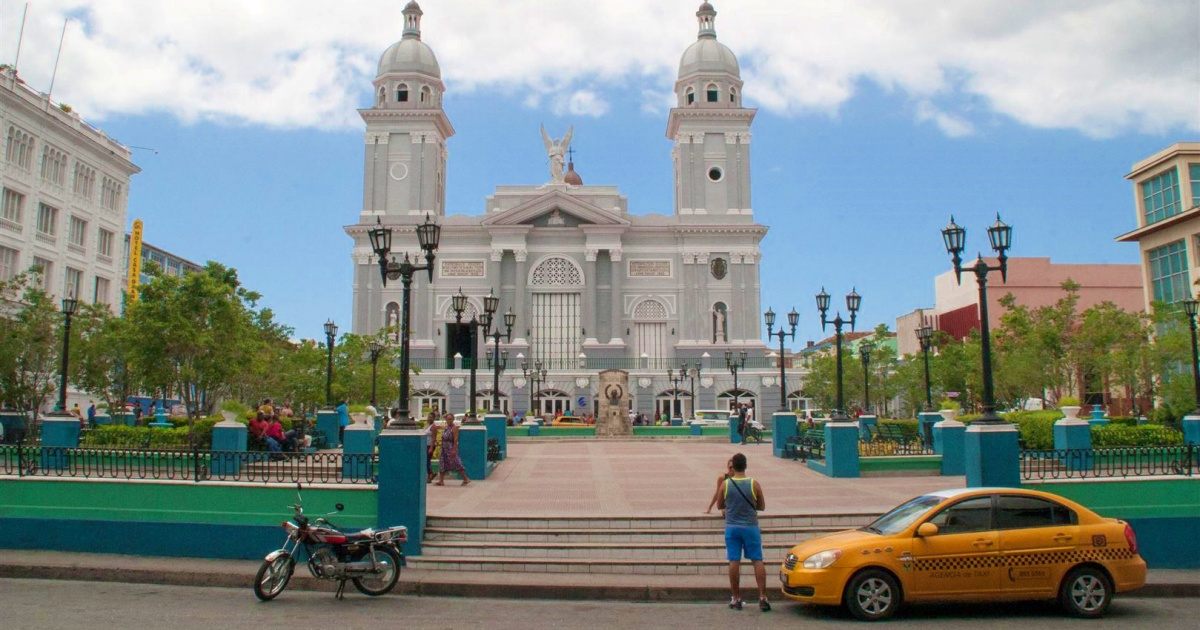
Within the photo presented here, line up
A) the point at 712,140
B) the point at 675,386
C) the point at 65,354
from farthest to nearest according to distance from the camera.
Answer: the point at 712,140, the point at 675,386, the point at 65,354

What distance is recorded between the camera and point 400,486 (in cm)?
1330

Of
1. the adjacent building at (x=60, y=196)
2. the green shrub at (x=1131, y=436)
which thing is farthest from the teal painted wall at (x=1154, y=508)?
the adjacent building at (x=60, y=196)

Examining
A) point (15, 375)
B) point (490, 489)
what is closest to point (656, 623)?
point (490, 489)

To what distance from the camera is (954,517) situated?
10336 mm

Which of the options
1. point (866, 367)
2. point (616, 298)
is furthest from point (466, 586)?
point (616, 298)

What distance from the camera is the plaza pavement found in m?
11.8

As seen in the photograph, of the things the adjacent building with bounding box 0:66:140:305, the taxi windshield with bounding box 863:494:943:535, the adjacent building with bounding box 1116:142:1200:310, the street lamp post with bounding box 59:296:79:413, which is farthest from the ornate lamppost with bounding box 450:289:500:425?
the adjacent building with bounding box 1116:142:1200:310

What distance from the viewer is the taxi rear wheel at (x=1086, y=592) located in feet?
33.3

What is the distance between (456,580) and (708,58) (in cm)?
5543

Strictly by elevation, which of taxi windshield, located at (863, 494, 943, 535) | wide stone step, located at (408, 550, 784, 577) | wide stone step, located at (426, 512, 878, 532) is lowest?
wide stone step, located at (408, 550, 784, 577)

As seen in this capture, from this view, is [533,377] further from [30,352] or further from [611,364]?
[30,352]

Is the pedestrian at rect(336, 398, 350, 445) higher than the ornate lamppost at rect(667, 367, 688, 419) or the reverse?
the reverse

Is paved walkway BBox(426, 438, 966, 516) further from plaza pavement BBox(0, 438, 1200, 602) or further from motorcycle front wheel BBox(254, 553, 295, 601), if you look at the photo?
motorcycle front wheel BBox(254, 553, 295, 601)

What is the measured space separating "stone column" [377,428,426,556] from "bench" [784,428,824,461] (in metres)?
12.1
